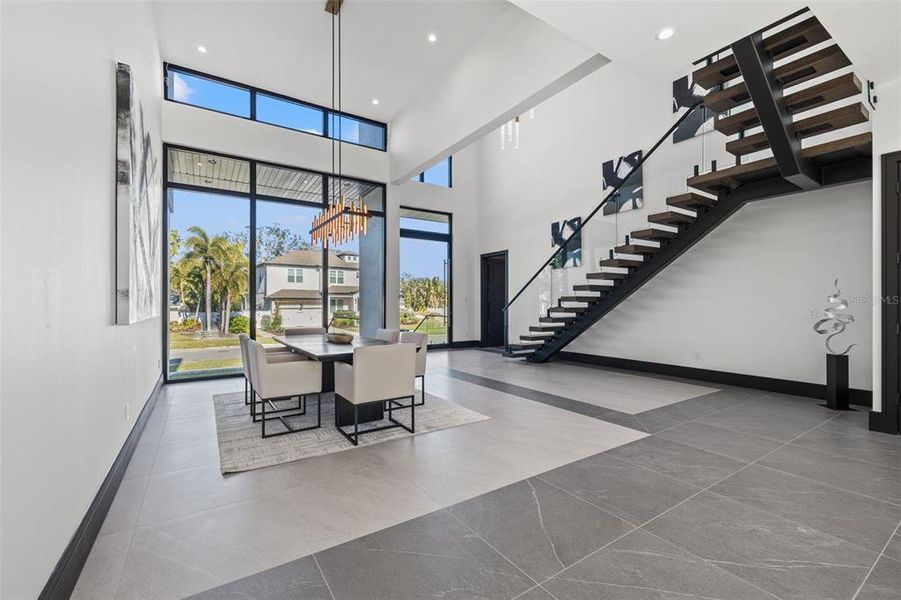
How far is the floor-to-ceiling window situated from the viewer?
916 centimetres

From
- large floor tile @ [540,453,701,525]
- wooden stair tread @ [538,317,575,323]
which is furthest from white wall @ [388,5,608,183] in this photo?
large floor tile @ [540,453,701,525]

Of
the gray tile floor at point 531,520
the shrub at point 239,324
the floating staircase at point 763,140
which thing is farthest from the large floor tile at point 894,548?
the shrub at point 239,324

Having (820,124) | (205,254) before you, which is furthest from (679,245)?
→ (205,254)

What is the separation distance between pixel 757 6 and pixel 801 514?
9.92 feet

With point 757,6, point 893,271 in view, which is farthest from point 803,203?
point 757,6

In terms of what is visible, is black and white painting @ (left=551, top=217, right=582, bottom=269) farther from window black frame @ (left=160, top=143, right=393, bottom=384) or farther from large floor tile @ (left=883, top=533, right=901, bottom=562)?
large floor tile @ (left=883, top=533, right=901, bottom=562)

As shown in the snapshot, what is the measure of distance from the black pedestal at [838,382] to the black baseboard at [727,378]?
37 centimetres

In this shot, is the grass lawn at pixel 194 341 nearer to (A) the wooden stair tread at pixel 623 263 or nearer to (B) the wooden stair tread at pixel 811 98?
(A) the wooden stair tread at pixel 623 263

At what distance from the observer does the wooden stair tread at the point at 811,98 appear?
3.42 metres

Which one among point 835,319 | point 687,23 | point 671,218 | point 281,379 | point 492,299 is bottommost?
point 281,379

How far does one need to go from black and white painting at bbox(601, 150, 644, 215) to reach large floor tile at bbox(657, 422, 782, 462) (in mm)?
3852

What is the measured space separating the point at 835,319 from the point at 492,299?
6.44m

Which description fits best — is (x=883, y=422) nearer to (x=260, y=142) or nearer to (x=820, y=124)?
(x=820, y=124)

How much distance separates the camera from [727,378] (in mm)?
5715
